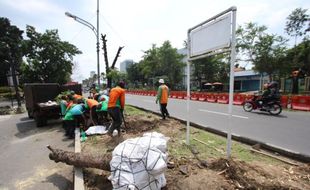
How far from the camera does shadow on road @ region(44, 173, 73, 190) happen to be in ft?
12.0

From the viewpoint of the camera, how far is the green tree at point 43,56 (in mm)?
22109

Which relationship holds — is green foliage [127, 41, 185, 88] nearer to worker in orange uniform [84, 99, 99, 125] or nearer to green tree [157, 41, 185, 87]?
green tree [157, 41, 185, 87]

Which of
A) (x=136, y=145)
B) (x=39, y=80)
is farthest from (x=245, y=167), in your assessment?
(x=39, y=80)

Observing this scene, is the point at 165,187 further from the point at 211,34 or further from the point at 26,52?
the point at 26,52

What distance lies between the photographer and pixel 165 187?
2943 millimetres

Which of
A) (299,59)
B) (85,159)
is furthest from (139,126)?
(299,59)

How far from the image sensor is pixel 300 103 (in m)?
11.6

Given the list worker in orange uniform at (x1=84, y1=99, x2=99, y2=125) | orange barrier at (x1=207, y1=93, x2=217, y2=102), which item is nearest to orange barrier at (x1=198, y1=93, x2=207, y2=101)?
orange barrier at (x1=207, y1=93, x2=217, y2=102)

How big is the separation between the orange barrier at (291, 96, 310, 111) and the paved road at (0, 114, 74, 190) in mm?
12381

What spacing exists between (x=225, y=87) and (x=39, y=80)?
33254 mm

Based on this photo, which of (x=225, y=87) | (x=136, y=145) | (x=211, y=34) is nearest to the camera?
(x=136, y=145)

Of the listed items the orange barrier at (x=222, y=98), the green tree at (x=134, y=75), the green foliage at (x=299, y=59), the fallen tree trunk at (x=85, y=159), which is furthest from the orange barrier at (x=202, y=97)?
the green tree at (x=134, y=75)

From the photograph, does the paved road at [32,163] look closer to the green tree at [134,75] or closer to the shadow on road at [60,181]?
the shadow on road at [60,181]

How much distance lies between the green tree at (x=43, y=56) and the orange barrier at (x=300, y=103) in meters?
23.0
